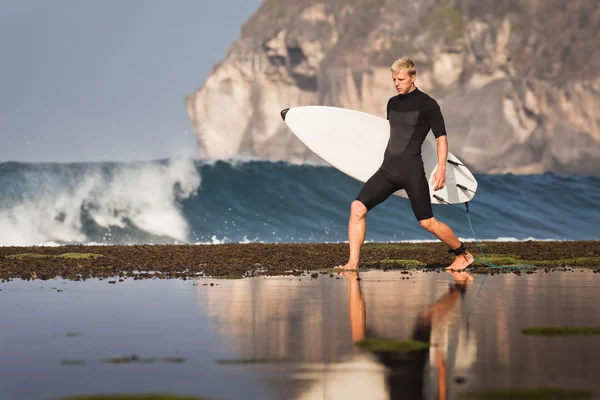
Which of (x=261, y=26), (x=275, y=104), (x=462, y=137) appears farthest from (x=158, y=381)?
(x=261, y=26)

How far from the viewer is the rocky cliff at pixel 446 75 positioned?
126 m

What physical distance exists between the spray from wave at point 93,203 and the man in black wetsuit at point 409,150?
16.8 meters

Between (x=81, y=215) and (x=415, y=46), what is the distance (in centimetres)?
10711

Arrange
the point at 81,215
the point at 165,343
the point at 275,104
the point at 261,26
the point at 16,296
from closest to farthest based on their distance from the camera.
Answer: the point at 165,343
the point at 16,296
the point at 81,215
the point at 275,104
the point at 261,26

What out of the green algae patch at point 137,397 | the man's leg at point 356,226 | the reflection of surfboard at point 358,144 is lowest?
the green algae patch at point 137,397

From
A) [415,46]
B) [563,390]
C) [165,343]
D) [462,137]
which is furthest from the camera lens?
[415,46]

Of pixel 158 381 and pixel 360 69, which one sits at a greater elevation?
pixel 360 69

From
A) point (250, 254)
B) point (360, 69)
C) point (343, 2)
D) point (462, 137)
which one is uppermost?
point (343, 2)

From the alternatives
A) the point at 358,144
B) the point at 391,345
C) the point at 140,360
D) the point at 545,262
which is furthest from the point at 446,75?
the point at 140,360

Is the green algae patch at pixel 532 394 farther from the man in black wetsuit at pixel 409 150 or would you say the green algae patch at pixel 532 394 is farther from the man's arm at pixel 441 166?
the man in black wetsuit at pixel 409 150

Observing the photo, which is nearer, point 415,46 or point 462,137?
point 462,137

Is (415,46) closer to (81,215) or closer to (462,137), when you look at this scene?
(462,137)

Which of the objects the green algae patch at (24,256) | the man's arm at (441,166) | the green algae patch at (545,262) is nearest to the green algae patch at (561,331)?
the man's arm at (441,166)

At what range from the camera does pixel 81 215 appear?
31297 millimetres
